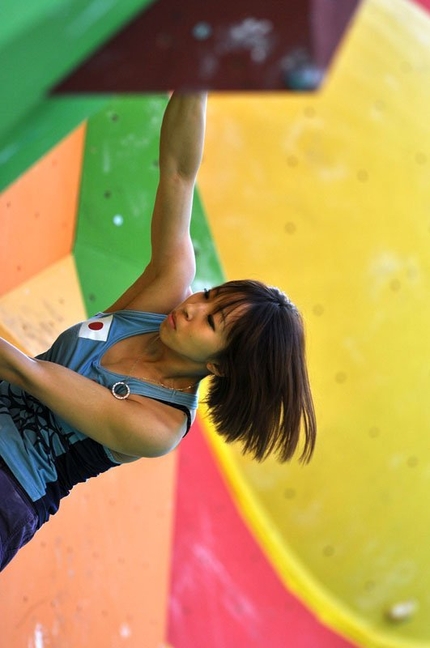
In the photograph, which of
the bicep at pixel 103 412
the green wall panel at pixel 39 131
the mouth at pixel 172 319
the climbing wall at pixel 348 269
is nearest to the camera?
the green wall panel at pixel 39 131

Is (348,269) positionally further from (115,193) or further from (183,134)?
(183,134)

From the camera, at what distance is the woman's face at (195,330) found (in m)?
1.09

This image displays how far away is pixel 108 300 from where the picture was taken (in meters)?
1.91

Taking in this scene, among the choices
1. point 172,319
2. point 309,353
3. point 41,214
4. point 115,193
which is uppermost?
point 172,319

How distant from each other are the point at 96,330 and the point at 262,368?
211 millimetres

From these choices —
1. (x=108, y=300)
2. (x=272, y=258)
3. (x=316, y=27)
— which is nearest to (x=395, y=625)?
(x=272, y=258)

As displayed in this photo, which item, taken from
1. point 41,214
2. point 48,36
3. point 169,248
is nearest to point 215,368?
point 169,248

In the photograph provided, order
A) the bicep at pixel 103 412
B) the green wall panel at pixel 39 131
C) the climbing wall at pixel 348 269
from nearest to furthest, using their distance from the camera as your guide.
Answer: the green wall panel at pixel 39 131, the bicep at pixel 103 412, the climbing wall at pixel 348 269

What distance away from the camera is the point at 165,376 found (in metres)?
1.12

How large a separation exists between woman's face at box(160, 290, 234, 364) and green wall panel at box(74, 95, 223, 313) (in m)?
0.79

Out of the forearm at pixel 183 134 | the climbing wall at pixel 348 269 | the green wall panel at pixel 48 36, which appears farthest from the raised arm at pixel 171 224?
the climbing wall at pixel 348 269

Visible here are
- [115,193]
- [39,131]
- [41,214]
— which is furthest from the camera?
[115,193]

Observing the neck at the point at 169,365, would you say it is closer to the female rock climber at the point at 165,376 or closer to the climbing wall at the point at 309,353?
the female rock climber at the point at 165,376

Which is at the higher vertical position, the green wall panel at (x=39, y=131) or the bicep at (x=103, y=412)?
the green wall panel at (x=39, y=131)
